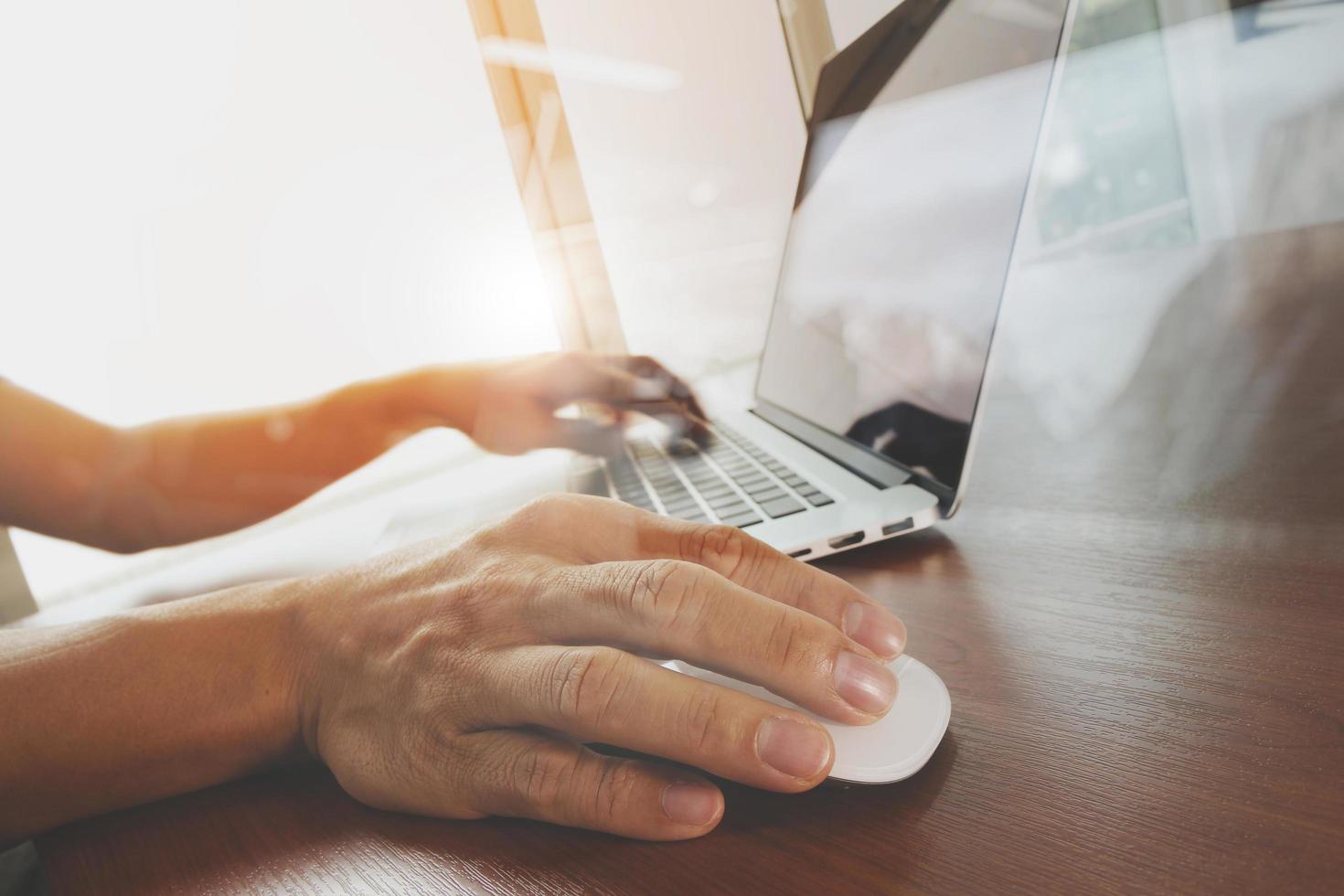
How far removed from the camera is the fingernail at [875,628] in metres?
0.26

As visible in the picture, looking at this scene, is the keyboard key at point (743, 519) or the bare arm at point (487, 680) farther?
the keyboard key at point (743, 519)

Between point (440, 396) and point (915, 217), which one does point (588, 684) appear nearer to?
point (915, 217)

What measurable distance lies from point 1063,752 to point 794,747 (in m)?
0.08

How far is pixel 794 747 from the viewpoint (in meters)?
0.22

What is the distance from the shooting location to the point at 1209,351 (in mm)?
643

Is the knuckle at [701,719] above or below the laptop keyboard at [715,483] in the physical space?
above

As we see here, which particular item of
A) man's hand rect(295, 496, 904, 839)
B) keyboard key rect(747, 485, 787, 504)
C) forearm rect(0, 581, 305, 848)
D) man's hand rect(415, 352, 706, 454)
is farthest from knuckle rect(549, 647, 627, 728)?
man's hand rect(415, 352, 706, 454)

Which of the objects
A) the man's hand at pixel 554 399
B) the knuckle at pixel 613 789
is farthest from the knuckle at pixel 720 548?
the man's hand at pixel 554 399

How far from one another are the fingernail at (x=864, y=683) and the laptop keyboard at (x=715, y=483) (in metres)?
0.24

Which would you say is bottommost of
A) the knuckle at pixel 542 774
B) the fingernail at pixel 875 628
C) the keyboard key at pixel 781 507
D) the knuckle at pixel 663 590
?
the keyboard key at pixel 781 507

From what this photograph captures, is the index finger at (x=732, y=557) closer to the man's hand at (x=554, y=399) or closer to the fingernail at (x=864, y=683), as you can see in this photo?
the fingernail at (x=864, y=683)

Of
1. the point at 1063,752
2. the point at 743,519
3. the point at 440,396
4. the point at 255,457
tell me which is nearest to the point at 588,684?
the point at 1063,752

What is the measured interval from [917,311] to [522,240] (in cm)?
82

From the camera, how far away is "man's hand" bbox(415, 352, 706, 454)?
2.62 feet
